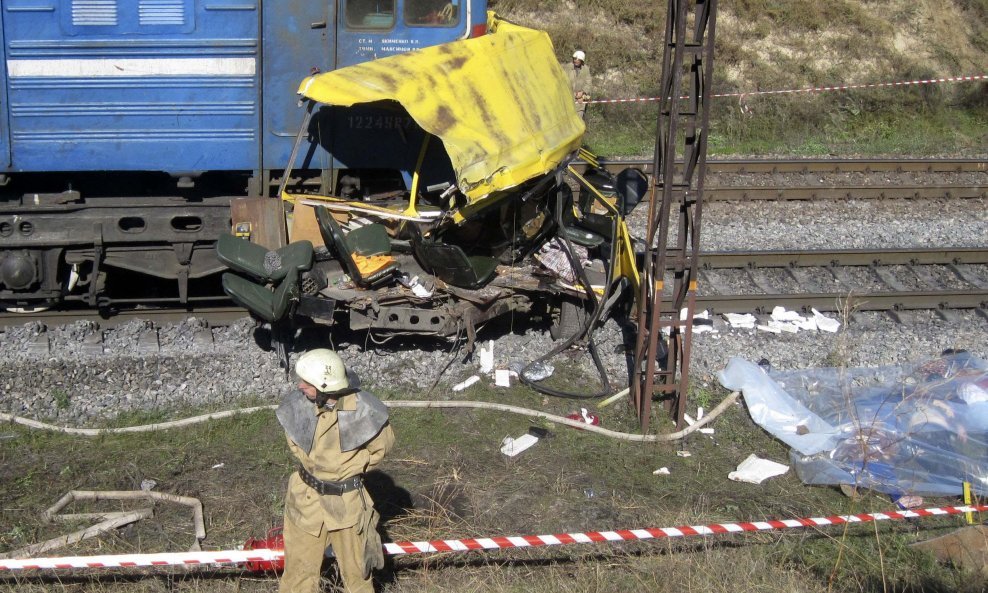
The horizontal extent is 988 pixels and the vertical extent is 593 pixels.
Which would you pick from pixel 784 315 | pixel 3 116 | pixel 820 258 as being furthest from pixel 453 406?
pixel 820 258

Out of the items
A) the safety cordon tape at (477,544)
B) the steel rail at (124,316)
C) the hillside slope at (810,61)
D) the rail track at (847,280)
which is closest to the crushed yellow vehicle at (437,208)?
the steel rail at (124,316)

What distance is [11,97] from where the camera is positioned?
26.0ft

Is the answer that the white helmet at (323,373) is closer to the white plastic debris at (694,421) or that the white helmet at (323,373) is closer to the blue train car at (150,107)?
the white plastic debris at (694,421)

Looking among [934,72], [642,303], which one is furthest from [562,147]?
[934,72]

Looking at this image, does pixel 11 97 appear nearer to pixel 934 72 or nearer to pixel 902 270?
pixel 902 270

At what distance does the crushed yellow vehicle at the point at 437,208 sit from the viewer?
7395 mm

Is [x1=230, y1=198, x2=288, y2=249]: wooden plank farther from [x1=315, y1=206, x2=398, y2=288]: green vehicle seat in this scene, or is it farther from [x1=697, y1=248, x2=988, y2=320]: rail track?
[x1=697, y1=248, x2=988, y2=320]: rail track

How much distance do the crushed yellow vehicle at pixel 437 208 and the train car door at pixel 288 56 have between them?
7.4 inches

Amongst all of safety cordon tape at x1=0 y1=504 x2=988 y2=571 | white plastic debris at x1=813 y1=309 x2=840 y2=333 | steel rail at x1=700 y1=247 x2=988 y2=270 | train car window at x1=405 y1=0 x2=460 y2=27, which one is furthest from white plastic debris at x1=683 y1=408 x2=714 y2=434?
train car window at x1=405 y1=0 x2=460 y2=27

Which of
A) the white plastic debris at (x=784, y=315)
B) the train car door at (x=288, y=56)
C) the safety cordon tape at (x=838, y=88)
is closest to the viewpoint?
the train car door at (x=288, y=56)

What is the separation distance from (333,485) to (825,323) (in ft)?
19.3

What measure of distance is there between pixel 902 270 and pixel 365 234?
18.8 feet

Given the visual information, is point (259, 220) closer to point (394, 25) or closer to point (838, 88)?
point (394, 25)

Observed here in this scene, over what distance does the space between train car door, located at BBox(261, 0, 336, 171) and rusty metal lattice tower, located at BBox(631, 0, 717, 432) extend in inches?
114
